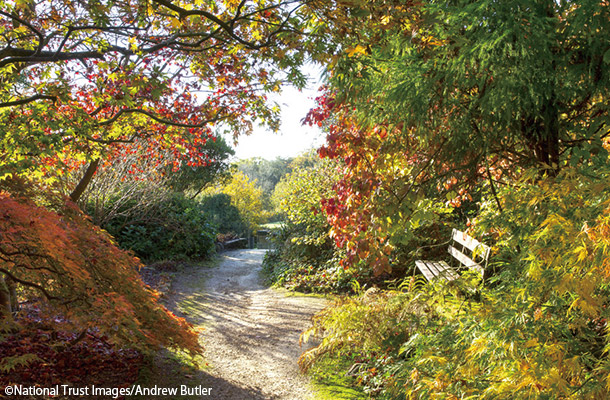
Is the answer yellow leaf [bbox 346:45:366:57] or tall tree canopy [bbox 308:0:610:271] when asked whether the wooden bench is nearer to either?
tall tree canopy [bbox 308:0:610:271]

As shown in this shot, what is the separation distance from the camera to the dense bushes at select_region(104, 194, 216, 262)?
10.8 metres

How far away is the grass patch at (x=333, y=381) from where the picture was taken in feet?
12.6

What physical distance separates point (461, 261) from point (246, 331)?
10.5ft

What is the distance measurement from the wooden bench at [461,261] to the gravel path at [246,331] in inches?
74.0

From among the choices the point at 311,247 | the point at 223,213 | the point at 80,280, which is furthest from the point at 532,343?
the point at 223,213

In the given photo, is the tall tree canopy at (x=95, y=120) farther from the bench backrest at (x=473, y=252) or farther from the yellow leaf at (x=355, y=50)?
the bench backrest at (x=473, y=252)

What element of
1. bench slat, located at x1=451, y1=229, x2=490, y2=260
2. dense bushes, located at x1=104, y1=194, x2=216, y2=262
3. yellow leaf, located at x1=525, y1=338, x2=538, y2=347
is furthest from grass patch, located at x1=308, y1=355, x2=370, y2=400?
dense bushes, located at x1=104, y1=194, x2=216, y2=262

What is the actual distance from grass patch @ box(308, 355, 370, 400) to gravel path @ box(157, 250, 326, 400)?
0.13m

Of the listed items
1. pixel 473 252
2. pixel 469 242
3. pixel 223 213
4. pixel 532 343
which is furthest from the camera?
pixel 223 213

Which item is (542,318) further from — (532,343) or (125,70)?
(125,70)

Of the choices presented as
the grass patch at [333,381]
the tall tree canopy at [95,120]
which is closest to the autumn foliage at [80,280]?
the tall tree canopy at [95,120]

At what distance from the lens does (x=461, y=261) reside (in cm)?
504

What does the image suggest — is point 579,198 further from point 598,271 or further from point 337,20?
point 337,20

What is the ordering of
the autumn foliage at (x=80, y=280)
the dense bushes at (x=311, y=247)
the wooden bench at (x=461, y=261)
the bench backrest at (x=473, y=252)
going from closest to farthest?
the autumn foliage at (x=80, y=280) < the bench backrest at (x=473, y=252) < the wooden bench at (x=461, y=261) < the dense bushes at (x=311, y=247)
